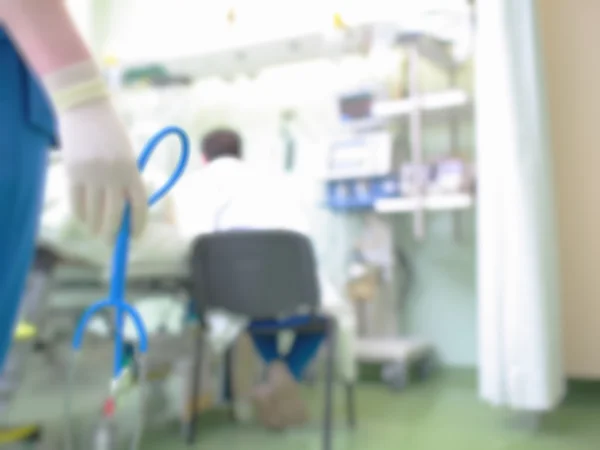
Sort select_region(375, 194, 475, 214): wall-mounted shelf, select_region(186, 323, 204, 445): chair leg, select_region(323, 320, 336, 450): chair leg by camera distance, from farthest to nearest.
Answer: select_region(375, 194, 475, 214): wall-mounted shelf
select_region(186, 323, 204, 445): chair leg
select_region(323, 320, 336, 450): chair leg

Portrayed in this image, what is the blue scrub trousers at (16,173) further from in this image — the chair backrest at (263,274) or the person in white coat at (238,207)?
the person in white coat at (238,207)

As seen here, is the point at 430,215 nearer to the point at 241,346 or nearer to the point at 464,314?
the point at 464,314

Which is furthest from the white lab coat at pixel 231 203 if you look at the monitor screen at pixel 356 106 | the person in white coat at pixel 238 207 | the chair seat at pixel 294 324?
the monitor screen at pixel 356 106

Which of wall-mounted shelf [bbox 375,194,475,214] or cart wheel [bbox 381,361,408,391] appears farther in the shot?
cart wheel [bbox 381,361,408,391]

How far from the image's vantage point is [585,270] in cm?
218

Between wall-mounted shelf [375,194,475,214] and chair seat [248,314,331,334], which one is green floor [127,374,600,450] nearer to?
chair seat [248,314,331,334]

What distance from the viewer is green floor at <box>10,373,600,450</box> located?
1792 millimetres

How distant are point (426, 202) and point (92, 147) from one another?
2.14m

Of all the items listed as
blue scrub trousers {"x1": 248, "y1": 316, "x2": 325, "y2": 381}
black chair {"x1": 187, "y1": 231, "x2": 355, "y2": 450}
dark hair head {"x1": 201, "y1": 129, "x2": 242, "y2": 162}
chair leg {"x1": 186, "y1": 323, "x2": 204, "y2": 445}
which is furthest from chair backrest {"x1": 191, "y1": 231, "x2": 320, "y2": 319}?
dark hair head {"x1": 201, "y1": 129, "x2": 242, "y2": 162}

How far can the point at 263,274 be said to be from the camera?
1.84 metres

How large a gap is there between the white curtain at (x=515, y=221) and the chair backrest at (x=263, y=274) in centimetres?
59

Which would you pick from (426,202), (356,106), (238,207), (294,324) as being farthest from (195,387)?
(356,106)

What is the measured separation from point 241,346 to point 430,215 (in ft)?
4.20

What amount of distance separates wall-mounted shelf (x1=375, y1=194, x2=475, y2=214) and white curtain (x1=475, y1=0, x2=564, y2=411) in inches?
23.0
